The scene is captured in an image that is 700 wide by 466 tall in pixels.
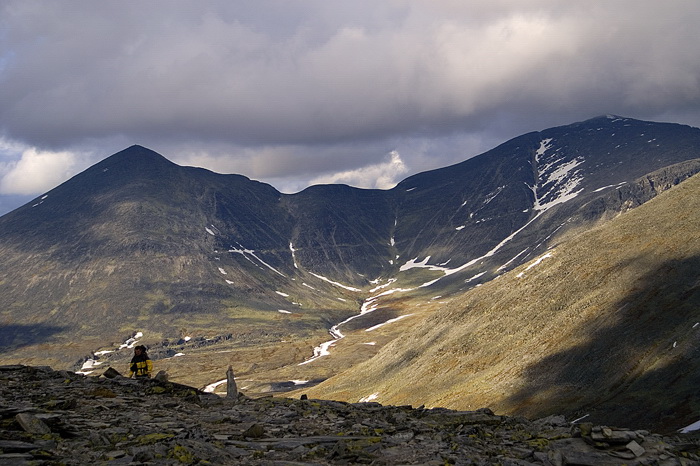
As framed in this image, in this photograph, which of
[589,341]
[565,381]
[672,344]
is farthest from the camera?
[589,341]

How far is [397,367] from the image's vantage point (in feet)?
366

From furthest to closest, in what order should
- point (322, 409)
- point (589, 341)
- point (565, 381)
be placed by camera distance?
point (589, 341) → point (565, 381) → point (322, 409)

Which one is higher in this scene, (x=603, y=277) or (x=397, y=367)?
(x=603, y=277)

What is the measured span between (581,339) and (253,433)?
68.2 m

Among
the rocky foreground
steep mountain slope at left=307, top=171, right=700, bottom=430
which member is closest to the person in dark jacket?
the rocky foreground

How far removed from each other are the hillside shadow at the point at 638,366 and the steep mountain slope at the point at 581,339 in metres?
0.19

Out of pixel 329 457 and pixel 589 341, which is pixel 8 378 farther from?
pixel 589 341

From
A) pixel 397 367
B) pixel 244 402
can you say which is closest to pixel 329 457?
pixel 244 402

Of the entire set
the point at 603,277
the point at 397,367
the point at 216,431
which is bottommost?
the point at 397,367

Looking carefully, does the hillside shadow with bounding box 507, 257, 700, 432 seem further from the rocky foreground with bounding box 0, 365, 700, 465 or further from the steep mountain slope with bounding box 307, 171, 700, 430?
the rocky foreground with bounding box 0, 365, 700, 465

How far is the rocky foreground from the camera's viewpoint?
18.5 m

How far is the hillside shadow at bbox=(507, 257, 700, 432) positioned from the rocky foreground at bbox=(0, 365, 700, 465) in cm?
2788

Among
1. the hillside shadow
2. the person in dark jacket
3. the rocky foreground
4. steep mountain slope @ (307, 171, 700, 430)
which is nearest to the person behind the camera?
the rocky foreground

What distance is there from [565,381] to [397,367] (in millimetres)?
43757
